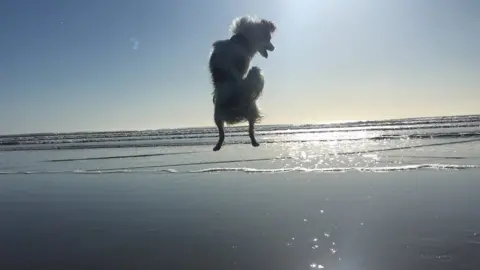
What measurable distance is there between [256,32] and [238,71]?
1.48 ft

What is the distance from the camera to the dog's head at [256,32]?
4.48 metres

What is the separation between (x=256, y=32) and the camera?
4.50 meters

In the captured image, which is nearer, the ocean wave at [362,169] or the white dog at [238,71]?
the white dog at [238,71]

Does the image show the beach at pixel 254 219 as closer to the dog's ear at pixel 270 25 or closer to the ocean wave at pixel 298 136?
the dog's ear at pixel 270 25

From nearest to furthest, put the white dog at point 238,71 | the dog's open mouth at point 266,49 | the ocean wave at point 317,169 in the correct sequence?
the white dog at point 238,71
the dog's open mouth at point 266,49
the ocean wave at point 317,169

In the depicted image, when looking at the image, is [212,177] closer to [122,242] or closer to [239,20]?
[122,242]

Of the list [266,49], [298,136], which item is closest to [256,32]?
[266,49]

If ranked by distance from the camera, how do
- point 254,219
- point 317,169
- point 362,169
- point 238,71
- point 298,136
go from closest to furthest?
1. point 238,71
2. point 254,219
3. point 362,169
4. point 317,169
5. point 298,136

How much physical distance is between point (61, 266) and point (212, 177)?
345 inches

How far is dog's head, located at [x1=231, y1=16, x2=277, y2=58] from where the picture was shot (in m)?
4.48

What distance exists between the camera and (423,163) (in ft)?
54.6

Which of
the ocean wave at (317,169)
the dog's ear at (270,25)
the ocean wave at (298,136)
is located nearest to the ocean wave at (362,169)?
the ocean wave at (317,169)

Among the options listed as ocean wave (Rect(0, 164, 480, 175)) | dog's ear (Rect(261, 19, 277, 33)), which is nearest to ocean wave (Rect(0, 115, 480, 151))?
ocean wave (Rect(0, 164, 480, 175))

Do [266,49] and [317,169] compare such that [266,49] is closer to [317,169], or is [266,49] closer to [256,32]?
[256,32]
